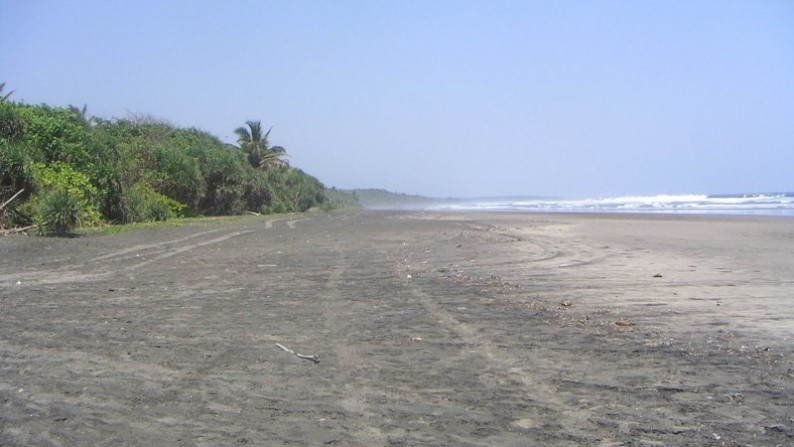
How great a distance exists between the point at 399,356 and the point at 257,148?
59595mm

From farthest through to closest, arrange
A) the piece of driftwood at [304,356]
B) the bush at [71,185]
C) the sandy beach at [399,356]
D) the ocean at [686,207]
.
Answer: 1. the ocean at [686,207]
2. the bush at [71,185]
3. the piece of driftwood at [304,356]
4. the sandy beach at [399,356]

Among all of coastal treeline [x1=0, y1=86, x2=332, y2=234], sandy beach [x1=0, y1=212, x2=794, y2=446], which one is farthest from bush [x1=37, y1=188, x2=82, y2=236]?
sandy beach [x1=0, y1=212, x2=794, y2=446]

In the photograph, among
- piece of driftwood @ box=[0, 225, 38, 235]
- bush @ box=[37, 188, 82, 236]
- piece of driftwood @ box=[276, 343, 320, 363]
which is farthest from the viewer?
bush @ box=[37, 188, 82, 236]

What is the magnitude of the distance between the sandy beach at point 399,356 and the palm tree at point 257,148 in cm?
5123

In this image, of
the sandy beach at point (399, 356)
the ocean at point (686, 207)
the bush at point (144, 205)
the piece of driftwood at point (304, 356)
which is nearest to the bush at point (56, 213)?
the bush at point (144, 205)

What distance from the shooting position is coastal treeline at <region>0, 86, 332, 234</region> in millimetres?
22750

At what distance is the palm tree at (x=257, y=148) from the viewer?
210 ft

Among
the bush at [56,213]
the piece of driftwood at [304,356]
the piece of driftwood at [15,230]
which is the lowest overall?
the piece of driftwood at [304,356]

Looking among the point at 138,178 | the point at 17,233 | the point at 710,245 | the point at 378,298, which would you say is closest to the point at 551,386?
the point at 378,298

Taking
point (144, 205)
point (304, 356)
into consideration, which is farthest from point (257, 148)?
point (304, 356)

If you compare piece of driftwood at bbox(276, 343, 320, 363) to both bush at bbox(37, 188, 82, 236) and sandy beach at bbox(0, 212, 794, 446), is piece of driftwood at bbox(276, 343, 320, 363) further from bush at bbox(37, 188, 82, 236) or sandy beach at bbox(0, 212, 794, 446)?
bush at bbox(37, 188, 82, 236)

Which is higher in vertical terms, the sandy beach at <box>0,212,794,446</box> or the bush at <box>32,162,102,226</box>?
the bush at <box>32,162,102,226</box>

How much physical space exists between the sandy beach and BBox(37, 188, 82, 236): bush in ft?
28.2

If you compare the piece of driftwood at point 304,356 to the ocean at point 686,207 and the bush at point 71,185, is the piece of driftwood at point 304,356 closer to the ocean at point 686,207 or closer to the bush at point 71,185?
the bush at point 71,185
